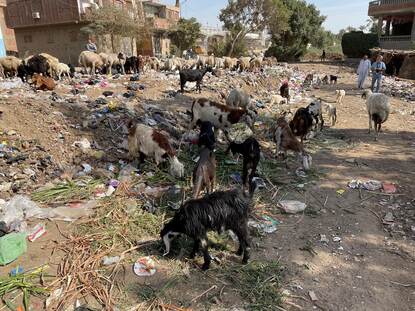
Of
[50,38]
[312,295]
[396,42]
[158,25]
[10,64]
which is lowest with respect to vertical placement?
[312,295]

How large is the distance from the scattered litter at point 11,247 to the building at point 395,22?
29.0m

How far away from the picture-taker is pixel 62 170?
6.56 meters

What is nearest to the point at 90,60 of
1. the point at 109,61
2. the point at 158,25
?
the point at 109,61

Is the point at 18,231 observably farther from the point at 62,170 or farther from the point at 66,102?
the point at 66,102

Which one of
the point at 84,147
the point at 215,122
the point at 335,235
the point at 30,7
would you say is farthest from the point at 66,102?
the point at 30,7

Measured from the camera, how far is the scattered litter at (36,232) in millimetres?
4492

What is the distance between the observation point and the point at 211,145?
6.30 metres

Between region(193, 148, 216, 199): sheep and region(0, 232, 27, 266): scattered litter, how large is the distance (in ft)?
7.47

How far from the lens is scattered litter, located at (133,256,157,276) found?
13.1 ft

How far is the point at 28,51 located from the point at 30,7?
3.34 m

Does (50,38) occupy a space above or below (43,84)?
above

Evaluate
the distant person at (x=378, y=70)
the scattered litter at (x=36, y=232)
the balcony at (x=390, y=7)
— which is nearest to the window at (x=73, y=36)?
the distant person at (x=378, y=70)

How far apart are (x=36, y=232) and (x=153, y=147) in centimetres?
242

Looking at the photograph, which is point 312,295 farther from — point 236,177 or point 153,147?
point 153,147
